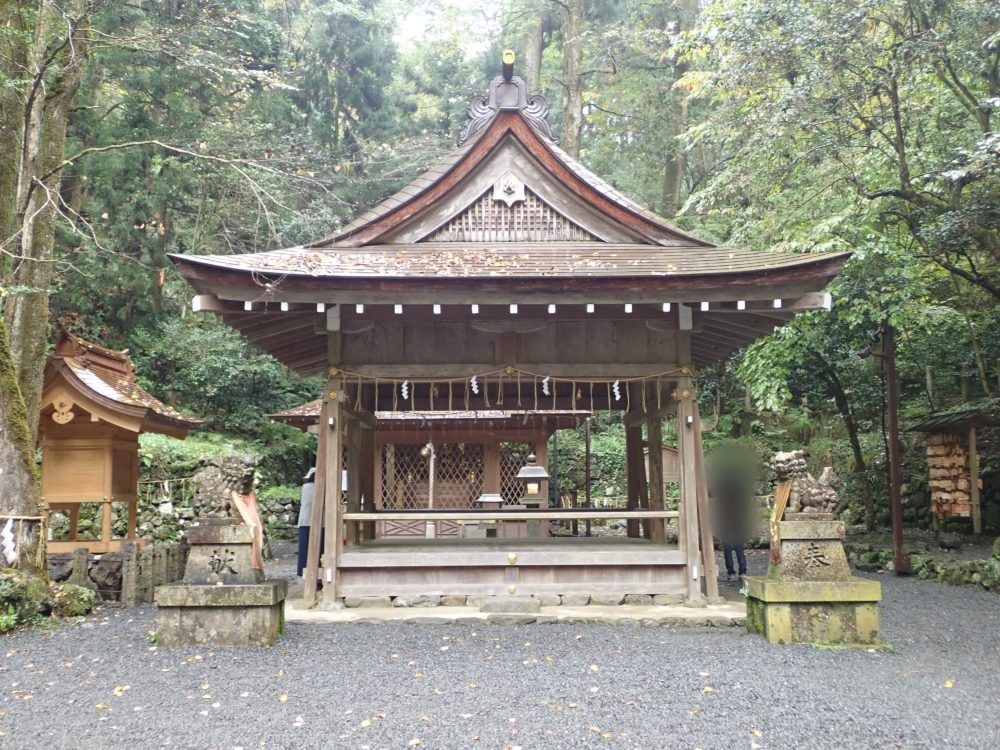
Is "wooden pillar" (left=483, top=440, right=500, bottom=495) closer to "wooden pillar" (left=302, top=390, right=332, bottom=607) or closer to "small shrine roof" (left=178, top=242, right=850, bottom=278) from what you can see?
"small shrine roof" (left=178, top=242, right=850, bottom=278)

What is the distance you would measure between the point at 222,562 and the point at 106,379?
13.4ft

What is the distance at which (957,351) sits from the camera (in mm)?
16547

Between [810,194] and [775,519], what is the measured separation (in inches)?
341

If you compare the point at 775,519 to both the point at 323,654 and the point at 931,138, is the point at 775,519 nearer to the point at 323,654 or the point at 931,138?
the point at 323,654

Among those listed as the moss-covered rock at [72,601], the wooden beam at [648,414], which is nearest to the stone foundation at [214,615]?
the moss-covered rock at [72,601]

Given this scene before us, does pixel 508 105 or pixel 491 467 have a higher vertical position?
pixel 508 105

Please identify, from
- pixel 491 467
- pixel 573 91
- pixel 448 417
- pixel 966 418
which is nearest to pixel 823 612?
pixel 966 418

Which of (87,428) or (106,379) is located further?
(106,379)

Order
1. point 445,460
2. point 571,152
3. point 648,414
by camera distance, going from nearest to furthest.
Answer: point 648,414, point 445,460, point 571,152

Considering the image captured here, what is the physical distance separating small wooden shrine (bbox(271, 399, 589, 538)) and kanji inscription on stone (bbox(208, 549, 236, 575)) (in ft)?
30.0

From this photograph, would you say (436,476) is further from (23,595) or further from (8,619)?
(8,619)

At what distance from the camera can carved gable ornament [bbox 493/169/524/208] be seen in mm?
9414

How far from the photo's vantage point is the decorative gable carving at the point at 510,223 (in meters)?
9.39

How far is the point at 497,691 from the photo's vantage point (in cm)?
532
